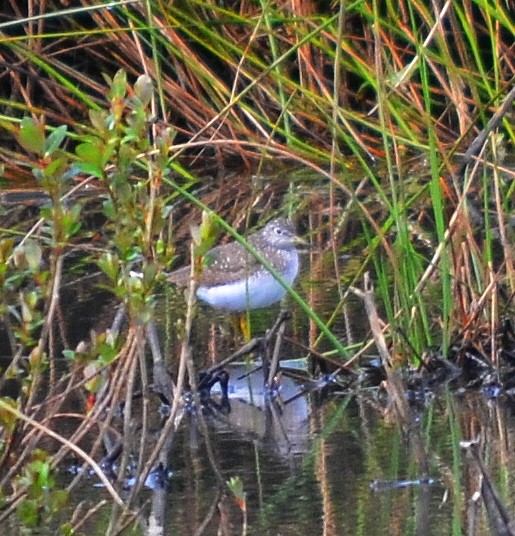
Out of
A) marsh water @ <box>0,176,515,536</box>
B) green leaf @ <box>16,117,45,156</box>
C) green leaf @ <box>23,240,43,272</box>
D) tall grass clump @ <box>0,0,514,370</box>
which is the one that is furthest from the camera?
tall grass clump @ <box>0,0,514,370</box>

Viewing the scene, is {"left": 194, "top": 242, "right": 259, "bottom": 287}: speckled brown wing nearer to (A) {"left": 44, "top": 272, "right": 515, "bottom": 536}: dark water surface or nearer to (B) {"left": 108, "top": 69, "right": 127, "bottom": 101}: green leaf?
(A) {"left": 44, "top": 272, "right": 515, "bottom": 536}: dark water surface

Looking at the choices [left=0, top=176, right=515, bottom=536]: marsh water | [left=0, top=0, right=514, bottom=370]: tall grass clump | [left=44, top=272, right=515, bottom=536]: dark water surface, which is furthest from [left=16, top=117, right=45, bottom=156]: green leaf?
[left=0, top=0, right=514, bottom=370]: tall grass clump

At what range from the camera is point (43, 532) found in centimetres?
316

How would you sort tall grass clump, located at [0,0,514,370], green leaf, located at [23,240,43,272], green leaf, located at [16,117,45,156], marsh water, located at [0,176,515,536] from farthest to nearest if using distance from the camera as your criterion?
tall grass clump, located at [0,0,514,370] → marsh water, located at [0,176,515,536] → green leaf, located at [23,240,43,272] → green leaf, located at [16,117,45,156]

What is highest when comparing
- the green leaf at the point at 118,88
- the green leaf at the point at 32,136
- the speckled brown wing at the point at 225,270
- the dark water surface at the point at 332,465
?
the speckled brown wing at the point at 225,270

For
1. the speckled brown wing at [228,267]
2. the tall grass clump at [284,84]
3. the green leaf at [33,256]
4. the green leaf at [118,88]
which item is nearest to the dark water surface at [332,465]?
the green leaf at [33,256]

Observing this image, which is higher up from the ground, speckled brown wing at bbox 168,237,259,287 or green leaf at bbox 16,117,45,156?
speckled brown wing at bbox 168,237,259,287

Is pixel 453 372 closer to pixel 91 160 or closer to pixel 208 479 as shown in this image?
pixel 208 479

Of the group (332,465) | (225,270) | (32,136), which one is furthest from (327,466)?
(225,270)

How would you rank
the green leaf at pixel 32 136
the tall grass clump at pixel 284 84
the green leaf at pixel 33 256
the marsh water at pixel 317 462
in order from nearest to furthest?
the green leaf at pixel 32 136 → the green leaf at pixel 33 256 → the marsh water at pixel 317 462 → the tall grass clump at pixel 284 84

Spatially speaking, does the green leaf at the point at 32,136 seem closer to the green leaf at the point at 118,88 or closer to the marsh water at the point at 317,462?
the green leaf at the point at 118,88

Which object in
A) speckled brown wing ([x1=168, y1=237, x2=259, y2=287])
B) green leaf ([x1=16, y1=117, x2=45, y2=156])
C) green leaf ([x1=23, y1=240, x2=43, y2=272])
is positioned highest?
speckled brown wing ([x1=168, y1=237, x2=259, y2=287])

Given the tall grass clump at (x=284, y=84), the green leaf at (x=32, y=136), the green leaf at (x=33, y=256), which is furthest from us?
the tall grass clump at (x=284, y=84)

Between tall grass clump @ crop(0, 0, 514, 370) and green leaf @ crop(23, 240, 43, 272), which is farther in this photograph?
tall grass clump @ crop(0, 0, 514, 370)
